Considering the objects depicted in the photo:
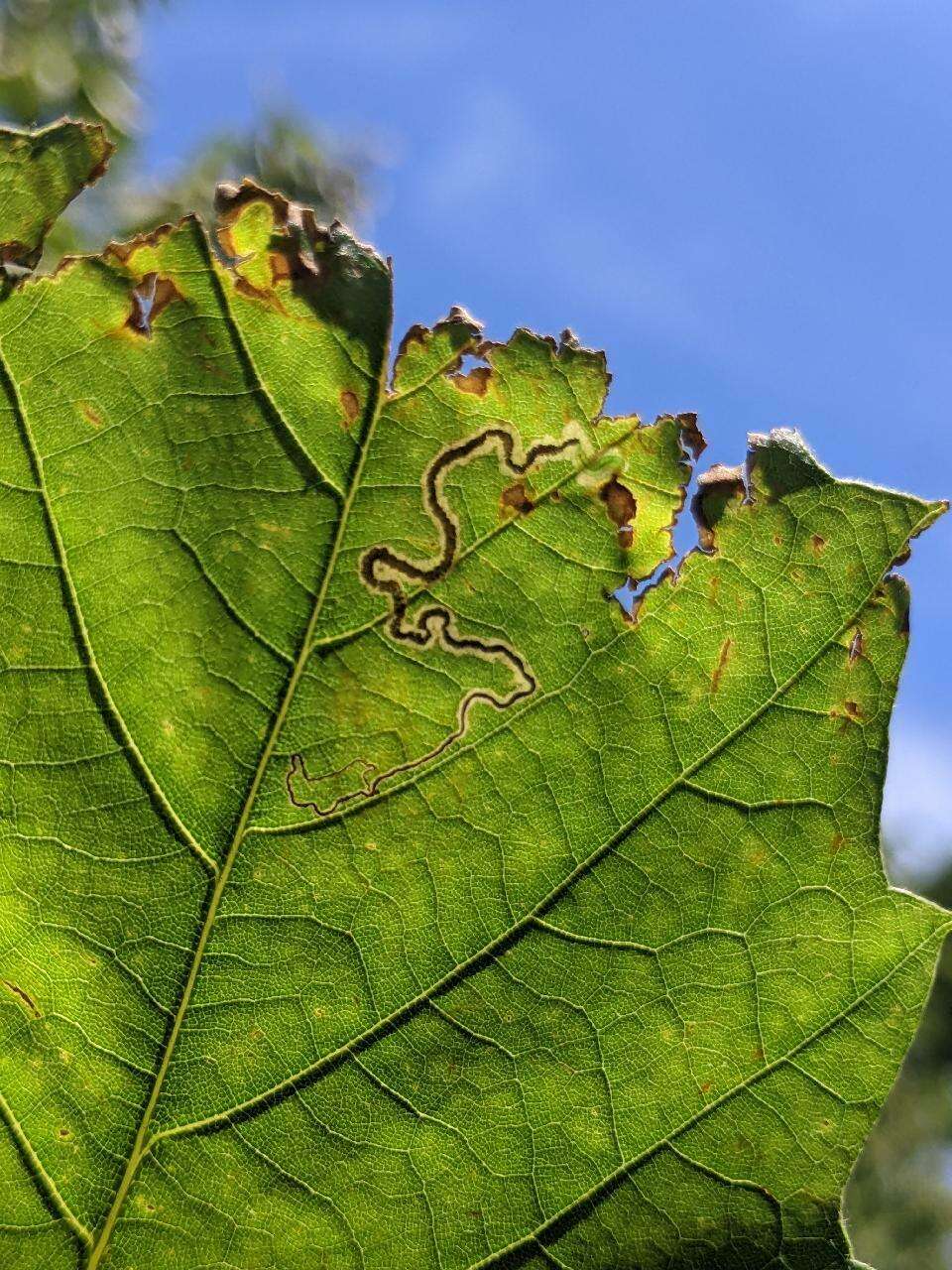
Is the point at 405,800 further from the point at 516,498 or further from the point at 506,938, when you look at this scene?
the point at 516,498

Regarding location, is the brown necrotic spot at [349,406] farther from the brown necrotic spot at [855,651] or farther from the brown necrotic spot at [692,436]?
the brown necrotic spot at [855,651]

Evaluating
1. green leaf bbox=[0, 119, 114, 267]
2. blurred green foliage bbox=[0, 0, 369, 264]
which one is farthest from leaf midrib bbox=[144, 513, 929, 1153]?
blurred green foliage bbox=[0, 0, 369, 264]

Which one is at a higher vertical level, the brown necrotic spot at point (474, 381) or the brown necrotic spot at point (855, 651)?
the brown necrotic spot at point (474, 381)

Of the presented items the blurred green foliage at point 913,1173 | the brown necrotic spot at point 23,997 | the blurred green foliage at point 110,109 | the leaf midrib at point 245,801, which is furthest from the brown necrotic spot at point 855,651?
the blurred green foliage at point 913,1173

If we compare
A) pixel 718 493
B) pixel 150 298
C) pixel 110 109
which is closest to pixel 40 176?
pixel 150 298

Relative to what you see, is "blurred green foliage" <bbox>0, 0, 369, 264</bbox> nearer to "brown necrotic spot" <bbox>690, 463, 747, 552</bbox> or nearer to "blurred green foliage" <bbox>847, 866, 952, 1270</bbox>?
"brown necrotic spot" <bbox>690, 463, 747, 552</bbox>

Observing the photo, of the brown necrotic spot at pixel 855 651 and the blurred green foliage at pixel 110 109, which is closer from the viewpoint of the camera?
the brown necrotic spot at pixel 855 651

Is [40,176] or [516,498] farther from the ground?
[40,176]
